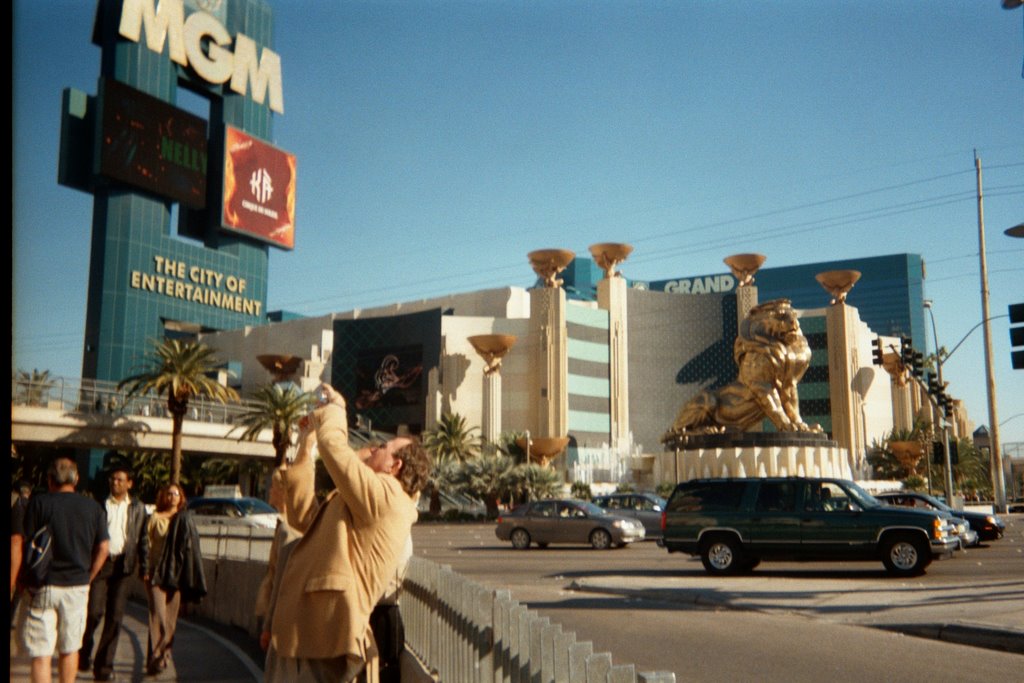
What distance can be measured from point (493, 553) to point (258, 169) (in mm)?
74370

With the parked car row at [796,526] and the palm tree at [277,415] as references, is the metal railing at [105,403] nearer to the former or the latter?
the palm tree at [277,415]

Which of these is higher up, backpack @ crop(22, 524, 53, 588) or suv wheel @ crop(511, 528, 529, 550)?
backpack @ crop(22, 524, 53, 588)

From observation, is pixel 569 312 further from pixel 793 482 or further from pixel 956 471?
pixel 793 482

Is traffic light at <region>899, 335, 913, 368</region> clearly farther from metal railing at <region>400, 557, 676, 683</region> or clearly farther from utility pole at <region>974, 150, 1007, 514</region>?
metal railing at <region>400, 557, 676, 683</region>

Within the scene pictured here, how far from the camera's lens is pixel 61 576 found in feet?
22.3

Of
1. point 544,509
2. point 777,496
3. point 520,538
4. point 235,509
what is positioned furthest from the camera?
point 544,509

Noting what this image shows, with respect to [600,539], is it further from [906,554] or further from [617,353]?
[617,353]

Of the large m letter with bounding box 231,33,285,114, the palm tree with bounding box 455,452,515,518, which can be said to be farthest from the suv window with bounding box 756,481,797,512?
the large m letter with bounding box 231,33,285,114

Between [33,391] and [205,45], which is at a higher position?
[205,45]

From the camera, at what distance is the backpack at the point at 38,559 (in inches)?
263

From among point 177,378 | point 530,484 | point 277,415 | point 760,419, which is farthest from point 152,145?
point 760,419

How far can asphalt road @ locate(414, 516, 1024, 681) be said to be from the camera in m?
9.23

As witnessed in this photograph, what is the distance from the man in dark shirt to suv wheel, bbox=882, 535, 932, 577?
541 inches

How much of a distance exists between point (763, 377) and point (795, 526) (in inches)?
1485
